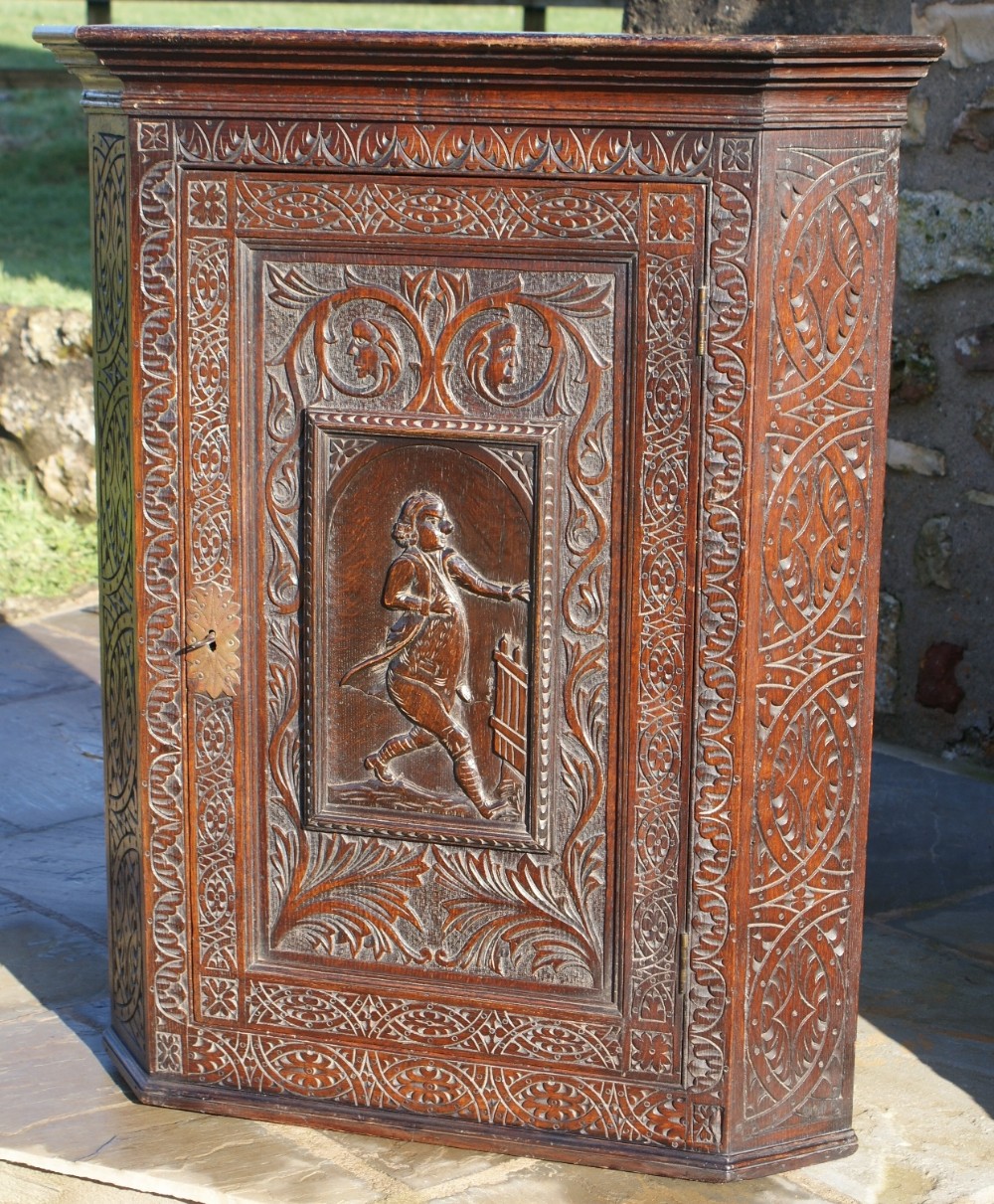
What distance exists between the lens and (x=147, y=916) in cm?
285

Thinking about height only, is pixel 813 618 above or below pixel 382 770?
above

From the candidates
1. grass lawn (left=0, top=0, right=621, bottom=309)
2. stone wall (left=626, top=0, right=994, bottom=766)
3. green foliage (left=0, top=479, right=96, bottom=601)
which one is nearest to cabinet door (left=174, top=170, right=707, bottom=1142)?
stone wall (left=626, top=0, right=994, bottom=766)

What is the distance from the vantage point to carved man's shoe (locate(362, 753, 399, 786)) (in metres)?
2.70

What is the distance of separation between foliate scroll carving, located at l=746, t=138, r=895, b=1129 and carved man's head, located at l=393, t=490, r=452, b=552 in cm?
47

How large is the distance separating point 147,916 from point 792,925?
101 cm

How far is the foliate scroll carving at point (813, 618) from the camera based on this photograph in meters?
2.47

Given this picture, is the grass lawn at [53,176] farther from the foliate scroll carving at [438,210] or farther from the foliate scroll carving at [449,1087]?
the foliate scroll carving at [449,1087]

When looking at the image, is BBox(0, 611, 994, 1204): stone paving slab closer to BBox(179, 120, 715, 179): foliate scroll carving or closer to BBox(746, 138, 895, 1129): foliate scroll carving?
BBox(746, 138, 895, 1129): foliate scroll carving

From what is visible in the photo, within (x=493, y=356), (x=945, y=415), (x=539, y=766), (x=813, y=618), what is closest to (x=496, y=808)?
(x=539, y=766)

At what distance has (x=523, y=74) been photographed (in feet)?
7.84

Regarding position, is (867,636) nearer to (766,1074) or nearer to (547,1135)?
(766,1074)

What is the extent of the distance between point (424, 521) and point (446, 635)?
0.17 metres

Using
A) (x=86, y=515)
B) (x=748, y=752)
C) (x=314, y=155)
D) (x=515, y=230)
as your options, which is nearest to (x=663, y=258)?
(x=515, y=230)

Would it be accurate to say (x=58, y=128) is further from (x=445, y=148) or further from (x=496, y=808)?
(x=496, y=808)
